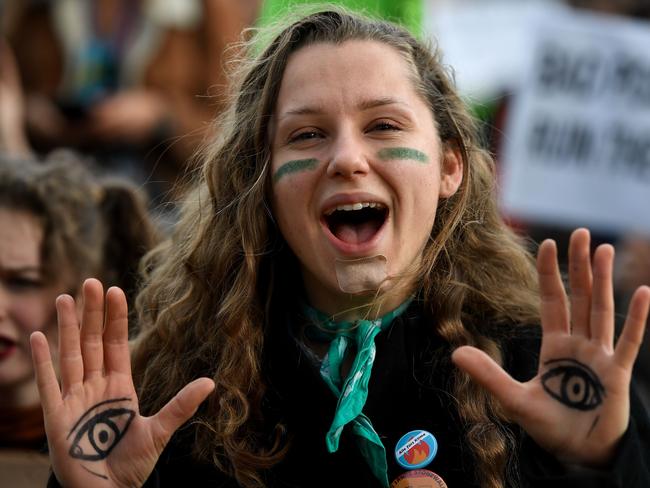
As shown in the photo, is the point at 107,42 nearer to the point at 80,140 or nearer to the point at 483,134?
the point at 80,140

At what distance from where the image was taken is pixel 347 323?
2744 millimetres

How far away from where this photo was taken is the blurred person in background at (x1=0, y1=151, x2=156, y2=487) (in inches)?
131

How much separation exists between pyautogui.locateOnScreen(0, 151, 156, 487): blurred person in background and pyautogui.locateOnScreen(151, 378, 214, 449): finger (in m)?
0.96

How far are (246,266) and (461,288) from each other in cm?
56

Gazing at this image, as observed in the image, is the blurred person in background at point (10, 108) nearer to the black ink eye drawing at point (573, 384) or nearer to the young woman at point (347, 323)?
the young woman at point (347, 323)

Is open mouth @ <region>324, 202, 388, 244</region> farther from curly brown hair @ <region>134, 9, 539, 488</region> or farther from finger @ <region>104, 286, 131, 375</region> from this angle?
→ finger @ <region>104, 286, 131, 375</region>

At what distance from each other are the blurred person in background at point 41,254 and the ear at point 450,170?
1144 millimetres

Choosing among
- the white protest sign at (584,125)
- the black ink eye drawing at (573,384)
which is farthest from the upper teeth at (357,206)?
the white protest sign at (584,125)

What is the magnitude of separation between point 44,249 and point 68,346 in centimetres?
109

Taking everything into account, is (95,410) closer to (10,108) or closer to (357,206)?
(357,206)

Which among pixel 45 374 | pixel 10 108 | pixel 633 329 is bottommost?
pixel 10 108

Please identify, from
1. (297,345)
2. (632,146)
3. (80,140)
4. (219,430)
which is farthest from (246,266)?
(632,146)

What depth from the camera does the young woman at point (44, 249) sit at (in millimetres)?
3342

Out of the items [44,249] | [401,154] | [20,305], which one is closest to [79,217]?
[44,249]
